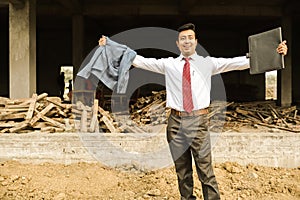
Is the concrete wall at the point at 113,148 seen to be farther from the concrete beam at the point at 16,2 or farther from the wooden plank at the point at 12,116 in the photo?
the concrete beam at the point at 16,2

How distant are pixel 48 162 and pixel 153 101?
2878 millimetres

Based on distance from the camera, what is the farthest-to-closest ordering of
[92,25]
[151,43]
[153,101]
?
[151,43]
[92,25]
[153,101]

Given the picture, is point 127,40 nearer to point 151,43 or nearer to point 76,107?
point 151,43

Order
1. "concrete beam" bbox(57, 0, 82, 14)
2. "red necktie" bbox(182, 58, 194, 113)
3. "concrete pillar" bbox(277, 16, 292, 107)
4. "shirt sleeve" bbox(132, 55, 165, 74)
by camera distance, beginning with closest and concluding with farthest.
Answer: "red necktie" bbox(182, 58, 194, 113) < "shirt sleeve" bbox(132, 55, 165, 74) < "concrete beam" bbox(57, 0, 82, 14) < "concrete pillar" bbox(277, 16, 292, 107)

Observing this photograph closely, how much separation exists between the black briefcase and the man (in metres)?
0.09

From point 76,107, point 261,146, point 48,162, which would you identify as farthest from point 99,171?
point 261,146

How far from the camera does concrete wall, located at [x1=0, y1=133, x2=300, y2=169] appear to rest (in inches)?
205

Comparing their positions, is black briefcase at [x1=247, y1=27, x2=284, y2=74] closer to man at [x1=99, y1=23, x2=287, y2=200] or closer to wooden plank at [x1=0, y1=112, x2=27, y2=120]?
man at [x1=99, y1=23, x2=287, y2=200]

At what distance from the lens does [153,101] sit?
732 centimetres

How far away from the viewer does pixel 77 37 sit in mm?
10930

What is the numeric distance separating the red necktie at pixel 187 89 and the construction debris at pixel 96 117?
2.77 meters

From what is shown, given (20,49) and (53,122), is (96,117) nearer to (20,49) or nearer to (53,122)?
(53,122)

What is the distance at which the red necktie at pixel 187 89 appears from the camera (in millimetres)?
3152

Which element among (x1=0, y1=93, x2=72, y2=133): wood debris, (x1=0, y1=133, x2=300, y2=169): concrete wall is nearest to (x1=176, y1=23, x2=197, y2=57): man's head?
(x1=0, y1=133, x2=300, y2=169): concrete wall
